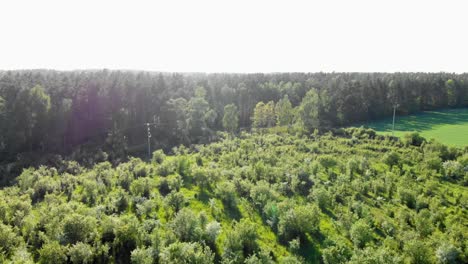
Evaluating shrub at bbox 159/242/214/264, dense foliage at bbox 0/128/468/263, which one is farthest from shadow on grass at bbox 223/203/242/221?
shrub at bbox 159/242/214/264

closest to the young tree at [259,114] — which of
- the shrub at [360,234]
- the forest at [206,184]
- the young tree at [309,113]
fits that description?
the forest at [206,184]

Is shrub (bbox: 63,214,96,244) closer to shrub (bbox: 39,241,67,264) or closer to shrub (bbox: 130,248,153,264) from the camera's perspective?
shrub (bbox: 39,241,67,264)

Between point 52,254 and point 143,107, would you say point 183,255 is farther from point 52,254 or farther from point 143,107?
point 143,107

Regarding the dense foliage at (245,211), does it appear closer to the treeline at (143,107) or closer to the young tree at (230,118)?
the treeline at (143,107)

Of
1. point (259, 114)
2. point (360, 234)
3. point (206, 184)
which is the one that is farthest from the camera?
point (259, 114)

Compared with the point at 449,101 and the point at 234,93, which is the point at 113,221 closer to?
the point at 234,93

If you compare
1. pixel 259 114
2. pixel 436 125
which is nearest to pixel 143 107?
pixel 259 114
